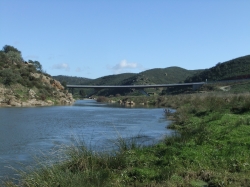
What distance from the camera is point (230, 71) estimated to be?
118m

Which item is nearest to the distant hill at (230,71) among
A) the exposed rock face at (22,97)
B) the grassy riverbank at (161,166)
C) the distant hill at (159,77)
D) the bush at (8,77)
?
the distant hill at (159,77)

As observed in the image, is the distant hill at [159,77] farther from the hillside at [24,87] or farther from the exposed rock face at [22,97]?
the exposed rock face at [22,97]

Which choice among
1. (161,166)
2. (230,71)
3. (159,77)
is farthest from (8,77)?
(159,77)

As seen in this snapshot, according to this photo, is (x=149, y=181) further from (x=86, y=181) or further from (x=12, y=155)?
(x=12, y=155)

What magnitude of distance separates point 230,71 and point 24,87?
258 feet

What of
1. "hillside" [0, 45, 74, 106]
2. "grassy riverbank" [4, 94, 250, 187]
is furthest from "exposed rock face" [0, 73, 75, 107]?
"grassy riverbank" [4, 94, 250, 187]

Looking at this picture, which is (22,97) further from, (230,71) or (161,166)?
(230,71)

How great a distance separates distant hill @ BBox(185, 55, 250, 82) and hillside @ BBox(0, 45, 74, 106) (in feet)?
192

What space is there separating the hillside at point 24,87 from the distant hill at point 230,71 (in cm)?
5844

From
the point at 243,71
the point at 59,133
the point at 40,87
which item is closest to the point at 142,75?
the point at 243,71

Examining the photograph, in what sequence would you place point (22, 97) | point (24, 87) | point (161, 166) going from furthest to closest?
1. point (24, 87)
2. point (22, 97)
3. point (161, 166)

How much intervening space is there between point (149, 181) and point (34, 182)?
10.2ft

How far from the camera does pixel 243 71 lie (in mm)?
110438

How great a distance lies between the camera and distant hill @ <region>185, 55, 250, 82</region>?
109037mm
